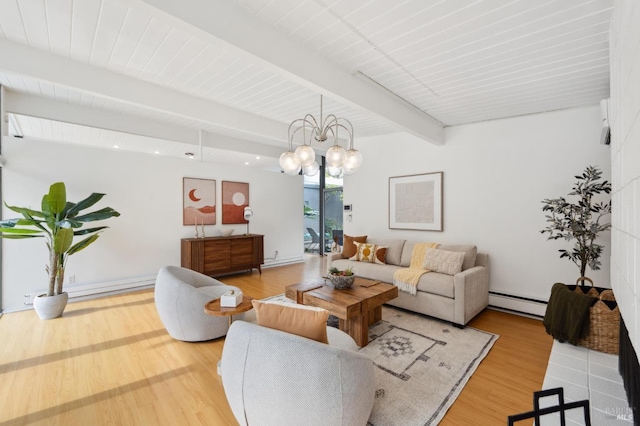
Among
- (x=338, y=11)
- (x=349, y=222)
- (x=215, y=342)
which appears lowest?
(x=215, y=342)

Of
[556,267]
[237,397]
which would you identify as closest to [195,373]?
[237,397]

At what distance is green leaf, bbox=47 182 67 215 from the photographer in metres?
3.47

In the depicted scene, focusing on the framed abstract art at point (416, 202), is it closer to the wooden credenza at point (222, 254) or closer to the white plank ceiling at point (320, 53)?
the white plank ceiling at point (320, 53)

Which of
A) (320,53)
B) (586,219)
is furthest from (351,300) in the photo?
(586,219)

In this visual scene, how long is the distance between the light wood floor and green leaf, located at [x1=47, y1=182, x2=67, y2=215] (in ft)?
4.69

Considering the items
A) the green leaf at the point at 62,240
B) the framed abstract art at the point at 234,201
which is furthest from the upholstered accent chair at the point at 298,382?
the framed abstract art at the point at 234,201

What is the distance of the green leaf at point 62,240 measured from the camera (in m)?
3.46

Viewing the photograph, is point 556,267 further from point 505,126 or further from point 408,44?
point 408,44

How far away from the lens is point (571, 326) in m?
2.45

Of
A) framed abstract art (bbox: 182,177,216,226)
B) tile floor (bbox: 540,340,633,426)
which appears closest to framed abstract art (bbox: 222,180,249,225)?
framed abstract art (bbox: 182,177,216,226)

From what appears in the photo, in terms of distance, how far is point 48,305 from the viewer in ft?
11.5

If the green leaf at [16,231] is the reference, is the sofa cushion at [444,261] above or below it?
below

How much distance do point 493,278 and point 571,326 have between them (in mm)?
1552

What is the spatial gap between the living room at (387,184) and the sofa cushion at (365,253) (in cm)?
69
